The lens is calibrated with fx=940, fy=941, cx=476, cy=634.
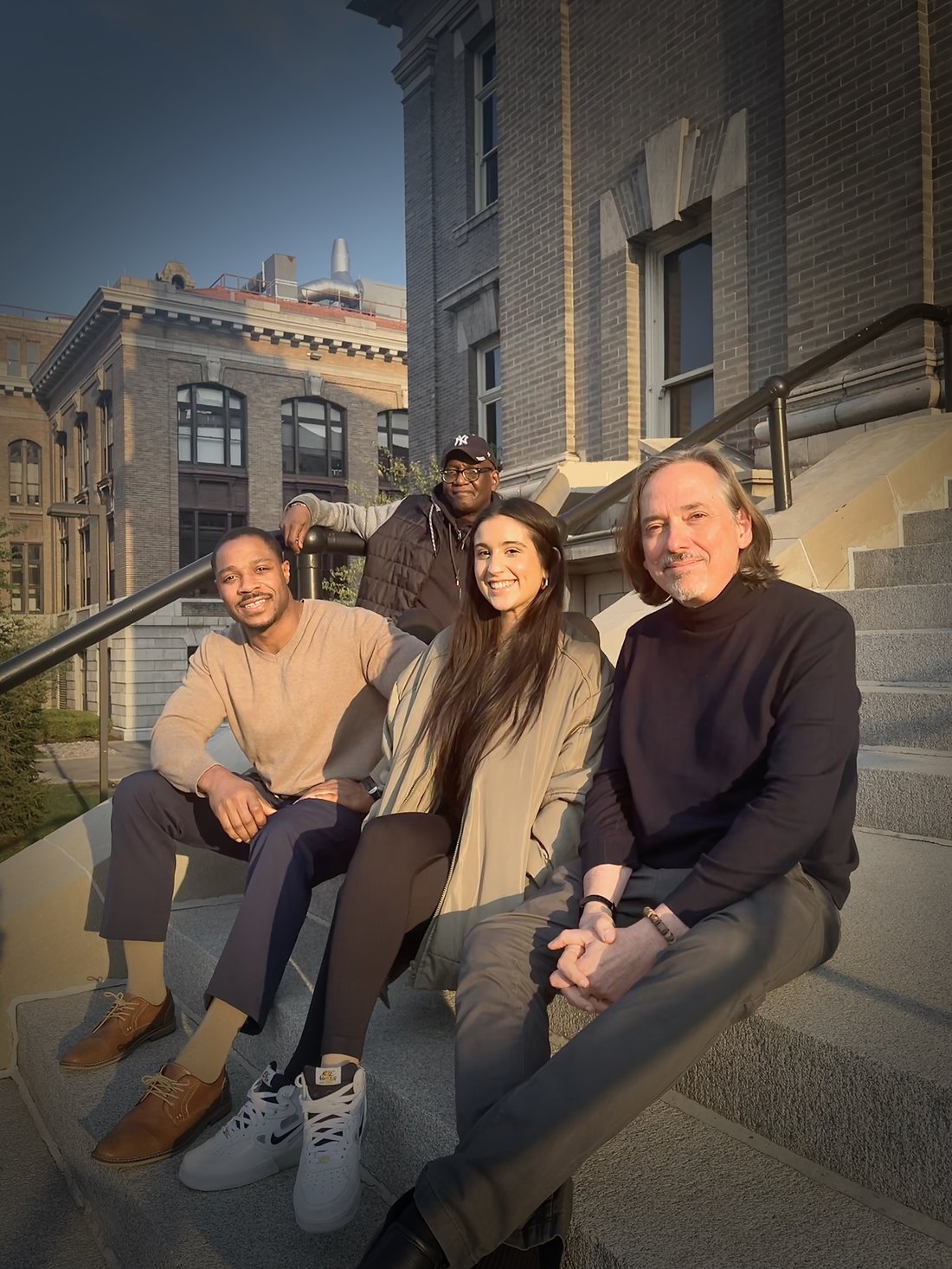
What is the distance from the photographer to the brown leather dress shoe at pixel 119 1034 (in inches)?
104

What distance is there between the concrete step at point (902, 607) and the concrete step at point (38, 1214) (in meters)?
3.21

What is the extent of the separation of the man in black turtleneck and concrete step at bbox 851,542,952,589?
2.52m

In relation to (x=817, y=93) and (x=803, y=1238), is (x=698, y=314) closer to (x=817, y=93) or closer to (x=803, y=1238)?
(x=817, y=93)

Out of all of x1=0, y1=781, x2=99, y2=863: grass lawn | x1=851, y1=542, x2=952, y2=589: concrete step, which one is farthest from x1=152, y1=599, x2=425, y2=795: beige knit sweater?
x1=0, y1=781, x2=99, y2=863: grass lawn

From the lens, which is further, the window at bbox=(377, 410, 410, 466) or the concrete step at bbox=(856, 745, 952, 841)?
the window at bbox=(377, 410, 410, 466)

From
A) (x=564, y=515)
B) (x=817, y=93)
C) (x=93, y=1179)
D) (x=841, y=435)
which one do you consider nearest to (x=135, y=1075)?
(x=93, y=1179)

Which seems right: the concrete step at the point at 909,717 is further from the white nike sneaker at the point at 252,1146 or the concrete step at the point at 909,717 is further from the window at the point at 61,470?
the window at the point at 61,470

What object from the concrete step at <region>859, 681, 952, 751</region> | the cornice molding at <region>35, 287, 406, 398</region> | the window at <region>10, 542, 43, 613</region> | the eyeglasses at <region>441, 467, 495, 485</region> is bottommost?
the concrete step at <region>859, 681, 952, 751</region>

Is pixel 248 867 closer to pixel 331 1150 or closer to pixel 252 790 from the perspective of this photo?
pixel 252 790

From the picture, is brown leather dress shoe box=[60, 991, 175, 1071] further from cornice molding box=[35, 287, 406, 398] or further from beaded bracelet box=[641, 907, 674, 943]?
cornice molding box=[35, 287, 406, 398]

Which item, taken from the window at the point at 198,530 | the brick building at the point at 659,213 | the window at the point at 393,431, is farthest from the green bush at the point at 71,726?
the window at the point at 393,431

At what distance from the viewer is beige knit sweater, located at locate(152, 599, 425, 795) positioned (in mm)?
2922

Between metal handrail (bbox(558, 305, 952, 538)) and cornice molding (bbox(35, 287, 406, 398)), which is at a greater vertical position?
cornice molding (bbox(35, 287, 406, 398))

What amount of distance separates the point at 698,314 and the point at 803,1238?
9.20 m
